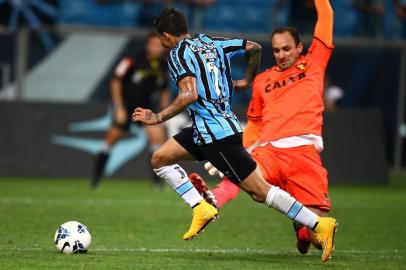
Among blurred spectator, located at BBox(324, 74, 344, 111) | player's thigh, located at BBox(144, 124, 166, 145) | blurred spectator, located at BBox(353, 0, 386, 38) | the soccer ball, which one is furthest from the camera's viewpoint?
blurred spectator, located at BBox(353, 0, 386, 38)

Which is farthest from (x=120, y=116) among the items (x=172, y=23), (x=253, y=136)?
(x=172, y=23)

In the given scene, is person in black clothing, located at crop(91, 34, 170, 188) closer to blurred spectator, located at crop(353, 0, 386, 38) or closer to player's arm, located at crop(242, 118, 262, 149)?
blurred spectator, located at crop(353, 0, 386, 38)

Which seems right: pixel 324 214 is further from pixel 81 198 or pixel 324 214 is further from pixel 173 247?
pixel 81 198

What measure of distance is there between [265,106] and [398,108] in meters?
12.7

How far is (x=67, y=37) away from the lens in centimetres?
1991

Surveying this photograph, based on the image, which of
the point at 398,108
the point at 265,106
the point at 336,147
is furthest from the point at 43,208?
the point at 398,108

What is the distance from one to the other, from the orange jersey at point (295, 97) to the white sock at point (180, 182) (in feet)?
3.26

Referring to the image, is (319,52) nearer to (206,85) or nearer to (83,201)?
(206,85)

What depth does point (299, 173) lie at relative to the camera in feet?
29.0

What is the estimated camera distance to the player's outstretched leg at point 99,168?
16016mm

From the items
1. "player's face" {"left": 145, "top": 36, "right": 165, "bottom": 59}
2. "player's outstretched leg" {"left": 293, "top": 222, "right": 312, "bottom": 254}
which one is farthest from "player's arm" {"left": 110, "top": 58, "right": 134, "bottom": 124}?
"player's outstretched leg" {"left": 293, "top": 222, "right": 312, "bottom": 254}

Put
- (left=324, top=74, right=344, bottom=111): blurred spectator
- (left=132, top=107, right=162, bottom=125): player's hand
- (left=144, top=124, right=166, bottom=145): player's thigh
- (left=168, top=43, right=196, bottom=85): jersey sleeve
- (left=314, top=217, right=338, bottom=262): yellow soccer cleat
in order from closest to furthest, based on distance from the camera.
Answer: (left=132, top=107, right=162, bottom=125): player's hand < (left=168, top=43, right=196, bottom=85): jersey sleeve < (left=314, top=217, right=338, bottom=262): yellow soccer cleat < (left=144, top=124, right=166, bottom=145): player's thigh < (left=324, top=74, right=344, bottom=111): blurred spectator

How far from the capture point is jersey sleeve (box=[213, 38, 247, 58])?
8352 millimetres

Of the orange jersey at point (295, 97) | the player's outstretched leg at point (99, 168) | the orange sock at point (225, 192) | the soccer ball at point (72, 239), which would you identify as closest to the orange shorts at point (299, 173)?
the orange jersey at point (295, 97)
